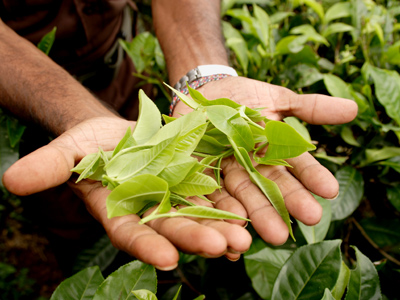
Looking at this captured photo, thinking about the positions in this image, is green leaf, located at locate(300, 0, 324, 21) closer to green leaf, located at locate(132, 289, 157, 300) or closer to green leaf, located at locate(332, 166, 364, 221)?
green leaf, located at locate(332, 166, 364, 221)

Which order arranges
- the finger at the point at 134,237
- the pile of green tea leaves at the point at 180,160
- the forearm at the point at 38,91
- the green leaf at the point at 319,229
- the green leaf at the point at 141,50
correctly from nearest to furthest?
the finger at the point at 134,237, the pile of green tea leaves at the point at 180,160, the green leaf at the point at 319,229, the forearm at the point at 38,91, the green leaf at the point at 141,50

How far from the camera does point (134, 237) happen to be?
0.60m

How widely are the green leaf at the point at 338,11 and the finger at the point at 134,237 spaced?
1070 millimetres

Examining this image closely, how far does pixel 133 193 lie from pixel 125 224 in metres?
0.07

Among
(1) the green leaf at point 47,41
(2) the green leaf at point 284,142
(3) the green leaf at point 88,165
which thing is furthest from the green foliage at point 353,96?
(1) the green leaf at point 47,41

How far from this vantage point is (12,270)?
1652mm

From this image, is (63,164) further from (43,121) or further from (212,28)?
(212,28)

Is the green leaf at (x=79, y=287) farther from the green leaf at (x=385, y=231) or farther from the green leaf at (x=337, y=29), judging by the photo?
the green leaf at (x=337, y=29)

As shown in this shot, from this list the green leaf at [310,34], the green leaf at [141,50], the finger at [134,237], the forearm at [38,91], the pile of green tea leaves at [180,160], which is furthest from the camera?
the green leaf at [141,50]

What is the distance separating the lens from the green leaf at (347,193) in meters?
0.95

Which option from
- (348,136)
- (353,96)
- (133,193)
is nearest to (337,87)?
(353,96)

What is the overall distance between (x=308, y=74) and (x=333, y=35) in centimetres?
35

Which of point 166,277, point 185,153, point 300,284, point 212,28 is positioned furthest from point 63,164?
point 212,28

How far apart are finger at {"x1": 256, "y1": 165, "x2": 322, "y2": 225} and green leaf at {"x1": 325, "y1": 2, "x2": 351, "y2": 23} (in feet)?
2.48
